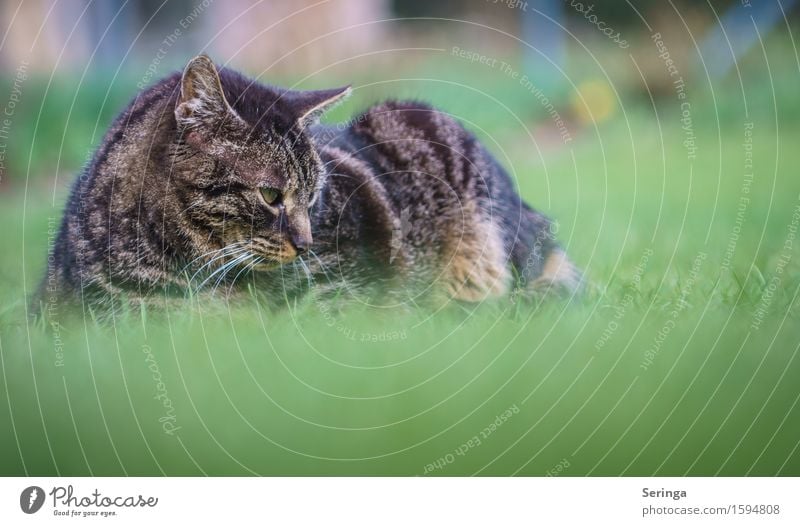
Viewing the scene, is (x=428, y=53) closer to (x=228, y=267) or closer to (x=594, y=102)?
(x=594, y=102)

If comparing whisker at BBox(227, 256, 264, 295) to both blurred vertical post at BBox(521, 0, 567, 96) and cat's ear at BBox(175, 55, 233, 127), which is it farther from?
blurred vertical post at BBox(521, 0, 567, 96)

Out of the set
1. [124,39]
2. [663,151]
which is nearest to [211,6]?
[124,39]

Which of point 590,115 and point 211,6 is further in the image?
point 590,115

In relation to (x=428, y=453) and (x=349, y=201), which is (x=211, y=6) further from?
(x=428, y=453)

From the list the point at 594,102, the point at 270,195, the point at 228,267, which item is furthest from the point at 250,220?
the point at 594,102

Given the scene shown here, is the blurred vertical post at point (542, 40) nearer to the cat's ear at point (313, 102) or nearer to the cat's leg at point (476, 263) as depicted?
the cat's leg at point (476, 263)

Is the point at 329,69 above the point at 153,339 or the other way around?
above
